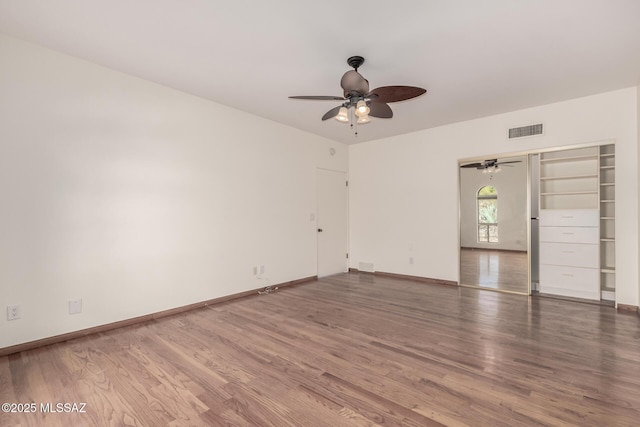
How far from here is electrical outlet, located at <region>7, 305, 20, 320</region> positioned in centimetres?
255

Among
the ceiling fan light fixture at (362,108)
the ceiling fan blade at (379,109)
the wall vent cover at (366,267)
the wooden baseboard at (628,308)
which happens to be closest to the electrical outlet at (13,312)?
the ceiling fan light fixture at (362,108)

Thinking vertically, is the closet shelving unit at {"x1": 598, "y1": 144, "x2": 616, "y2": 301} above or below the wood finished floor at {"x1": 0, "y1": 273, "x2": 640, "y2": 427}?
above

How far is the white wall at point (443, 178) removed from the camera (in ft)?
12.3

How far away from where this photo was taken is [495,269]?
519 cm

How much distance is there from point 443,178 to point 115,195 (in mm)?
4836

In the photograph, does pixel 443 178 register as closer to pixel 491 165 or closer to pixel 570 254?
pixel 491 165

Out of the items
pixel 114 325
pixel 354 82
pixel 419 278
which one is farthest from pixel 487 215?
pixel 114 325

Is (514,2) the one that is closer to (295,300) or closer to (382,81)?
(382,81)

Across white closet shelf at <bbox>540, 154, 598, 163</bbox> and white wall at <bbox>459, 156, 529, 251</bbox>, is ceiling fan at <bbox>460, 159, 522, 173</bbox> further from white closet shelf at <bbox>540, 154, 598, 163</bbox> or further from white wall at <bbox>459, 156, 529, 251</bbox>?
white closet shelf at <bbox>540, 154, 598, 163</bbox>

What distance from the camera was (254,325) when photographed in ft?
10.6

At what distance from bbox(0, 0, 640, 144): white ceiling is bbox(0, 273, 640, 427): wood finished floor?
2.72 metres

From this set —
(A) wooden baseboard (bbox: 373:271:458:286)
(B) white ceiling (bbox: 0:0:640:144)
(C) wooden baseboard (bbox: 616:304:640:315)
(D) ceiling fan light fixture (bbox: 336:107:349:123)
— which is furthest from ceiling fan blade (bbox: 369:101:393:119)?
(C) wooden baseboard (bbox: 616:304:640:315)

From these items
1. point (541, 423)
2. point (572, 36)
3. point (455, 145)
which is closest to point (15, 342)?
point (541, 423)

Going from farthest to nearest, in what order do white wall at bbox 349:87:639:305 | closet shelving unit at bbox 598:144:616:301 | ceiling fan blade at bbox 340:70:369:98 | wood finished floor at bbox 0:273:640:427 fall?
closet shelving unit at bbox 598:144:616:301
white wall at bbox 349:87:639:305
ceiling fan blade at bbox 340:70:369:98
wood finished floor at bbox 0:273:640:427
